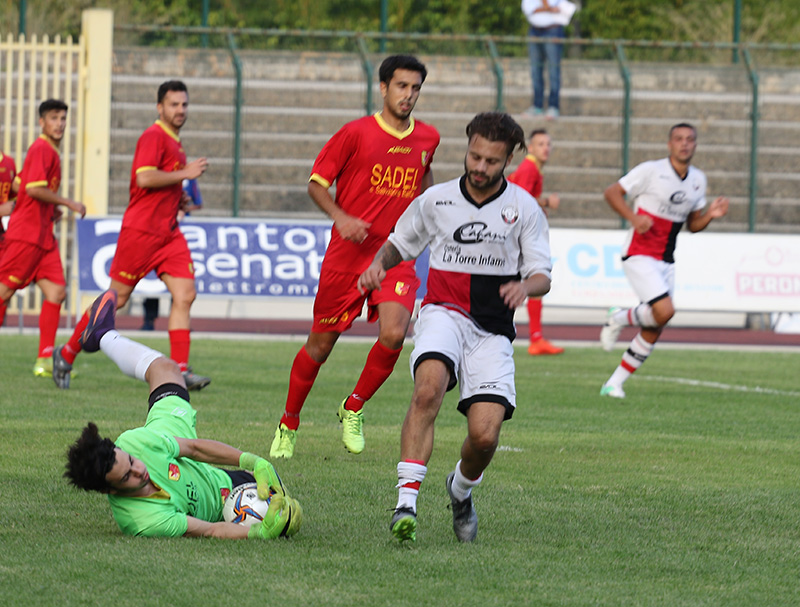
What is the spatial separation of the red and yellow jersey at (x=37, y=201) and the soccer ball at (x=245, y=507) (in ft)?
21.2

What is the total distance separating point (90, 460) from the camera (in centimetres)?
467

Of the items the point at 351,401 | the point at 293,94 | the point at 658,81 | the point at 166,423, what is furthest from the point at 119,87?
the point at 166,423

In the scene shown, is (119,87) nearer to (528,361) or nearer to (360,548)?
(528,361)

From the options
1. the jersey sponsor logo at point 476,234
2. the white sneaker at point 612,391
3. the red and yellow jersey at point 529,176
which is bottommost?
the white sneaker at point 612,391

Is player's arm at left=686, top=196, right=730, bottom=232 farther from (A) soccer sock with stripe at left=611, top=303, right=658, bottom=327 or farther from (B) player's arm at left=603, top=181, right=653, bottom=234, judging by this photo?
(A) soccer sock with stripe at left=611, top=303, right=658, bottom=327

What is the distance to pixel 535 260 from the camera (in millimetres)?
5566

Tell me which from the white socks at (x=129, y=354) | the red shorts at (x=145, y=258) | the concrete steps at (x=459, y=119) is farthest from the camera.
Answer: the concrete steps at (x=459, y=119)

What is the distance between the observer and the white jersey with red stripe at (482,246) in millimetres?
5543

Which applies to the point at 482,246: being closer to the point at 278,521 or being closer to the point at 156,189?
the point at 278,521

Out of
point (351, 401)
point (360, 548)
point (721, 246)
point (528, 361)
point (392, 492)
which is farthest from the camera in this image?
point (721, 246)

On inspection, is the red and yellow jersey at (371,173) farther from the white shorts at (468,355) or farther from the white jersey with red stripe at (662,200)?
the white jersey with red stripe at (662,200)

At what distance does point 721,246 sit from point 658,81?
7272 millimetres

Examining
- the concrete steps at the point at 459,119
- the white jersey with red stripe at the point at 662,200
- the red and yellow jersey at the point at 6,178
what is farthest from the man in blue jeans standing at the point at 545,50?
the red and yellow jersey at the point at 6,178

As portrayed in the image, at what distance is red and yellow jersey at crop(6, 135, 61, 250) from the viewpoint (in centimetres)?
1118
